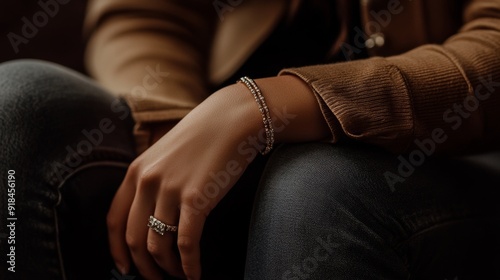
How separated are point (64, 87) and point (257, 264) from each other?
259 mm

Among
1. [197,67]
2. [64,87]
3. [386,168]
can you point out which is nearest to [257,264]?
[386,168]

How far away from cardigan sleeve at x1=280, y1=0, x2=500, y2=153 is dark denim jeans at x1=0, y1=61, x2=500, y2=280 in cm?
2

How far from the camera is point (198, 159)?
456mm

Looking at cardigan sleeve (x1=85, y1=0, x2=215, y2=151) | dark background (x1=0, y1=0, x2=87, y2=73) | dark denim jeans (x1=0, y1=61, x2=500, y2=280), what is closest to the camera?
dark denim jeans (x1=0, y1=61, x2=500, y2=280)

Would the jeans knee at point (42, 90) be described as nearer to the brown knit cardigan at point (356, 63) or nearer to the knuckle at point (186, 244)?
the brown knit cardigan at point (356, 63)

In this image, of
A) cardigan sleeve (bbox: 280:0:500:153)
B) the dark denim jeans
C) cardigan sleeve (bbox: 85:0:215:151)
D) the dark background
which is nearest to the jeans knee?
the dark denim jeans

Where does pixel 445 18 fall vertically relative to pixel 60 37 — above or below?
above

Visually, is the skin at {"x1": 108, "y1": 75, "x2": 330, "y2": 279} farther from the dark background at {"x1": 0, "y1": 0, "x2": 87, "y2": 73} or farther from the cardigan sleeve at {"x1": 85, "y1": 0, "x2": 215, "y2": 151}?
the dark background at {"x1": 0, "y1": 0, "x2": 87, "y2": 73}

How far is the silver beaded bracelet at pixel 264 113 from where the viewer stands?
458 millimetres

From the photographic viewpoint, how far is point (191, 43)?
0.81 m

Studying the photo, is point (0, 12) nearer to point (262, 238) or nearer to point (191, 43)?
point (191, 43)

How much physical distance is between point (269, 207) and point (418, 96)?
0.15 metres

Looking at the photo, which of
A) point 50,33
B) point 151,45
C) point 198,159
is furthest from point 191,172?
point 50,33

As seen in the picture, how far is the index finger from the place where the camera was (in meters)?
0.45
